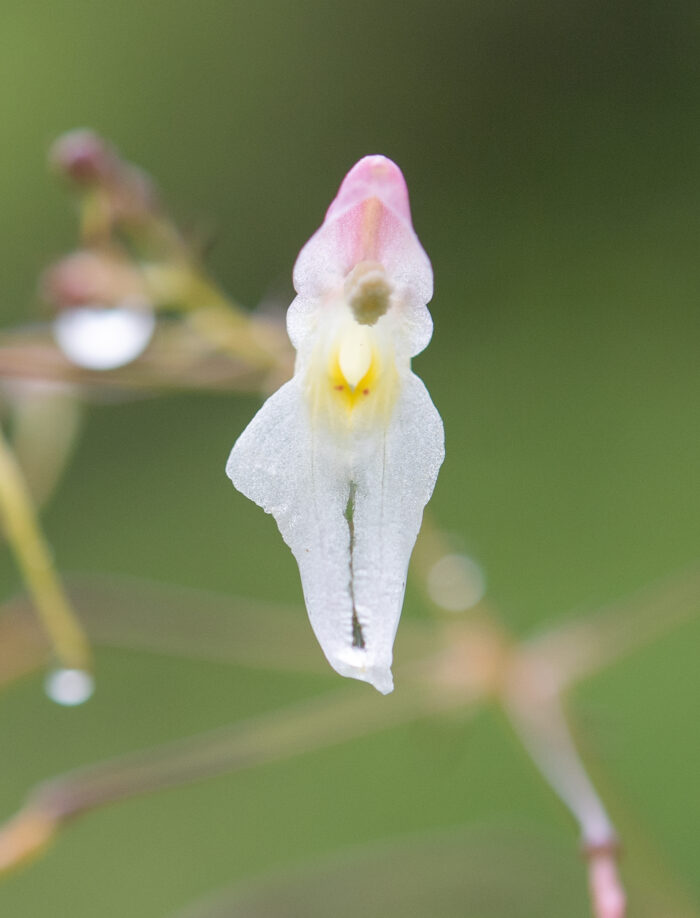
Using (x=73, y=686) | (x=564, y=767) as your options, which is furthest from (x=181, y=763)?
(x=564, y=767)

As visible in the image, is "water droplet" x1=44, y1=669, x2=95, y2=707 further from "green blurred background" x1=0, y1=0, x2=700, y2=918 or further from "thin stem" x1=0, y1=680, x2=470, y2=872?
"green blurred background" x1=0, y1=0, x2=700, y2=918

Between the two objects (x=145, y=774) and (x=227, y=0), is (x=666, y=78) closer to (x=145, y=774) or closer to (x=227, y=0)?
(x=227, y=0)

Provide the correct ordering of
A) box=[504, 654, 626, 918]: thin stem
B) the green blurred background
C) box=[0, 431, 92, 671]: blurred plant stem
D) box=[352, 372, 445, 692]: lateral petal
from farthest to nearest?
1. the green blurred background
2. box=[0, 431, 92, 671]: blurred plant stem
3. box=[504, 654, 626, 918]: thin stem
4. box=[352, 372, 445, 692]: lateral petal

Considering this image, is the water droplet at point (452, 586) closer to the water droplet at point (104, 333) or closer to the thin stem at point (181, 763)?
the thin stem at point (181, 763)

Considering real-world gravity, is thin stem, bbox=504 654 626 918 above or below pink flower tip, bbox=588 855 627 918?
above

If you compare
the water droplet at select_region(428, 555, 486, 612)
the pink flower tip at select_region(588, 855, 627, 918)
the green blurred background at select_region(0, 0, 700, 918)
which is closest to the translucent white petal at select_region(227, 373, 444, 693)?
the pink flower tip at select_region(588, 855, 627, 918)

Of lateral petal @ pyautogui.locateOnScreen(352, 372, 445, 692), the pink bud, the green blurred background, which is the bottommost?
lateral petal @ pyautogui.locateOnScreen(352, 372, 445, 692)

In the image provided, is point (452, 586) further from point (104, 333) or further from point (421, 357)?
point (421, 357)

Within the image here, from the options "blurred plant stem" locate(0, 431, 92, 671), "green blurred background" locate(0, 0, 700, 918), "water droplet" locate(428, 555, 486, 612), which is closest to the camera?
"blurred plant stem" locate(0, 431, 92, 671)

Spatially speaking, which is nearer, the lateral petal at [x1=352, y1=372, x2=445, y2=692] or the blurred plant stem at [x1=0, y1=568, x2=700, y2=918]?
the lateral petal at [x1=352, y1=372, x2=445, y2=692]
